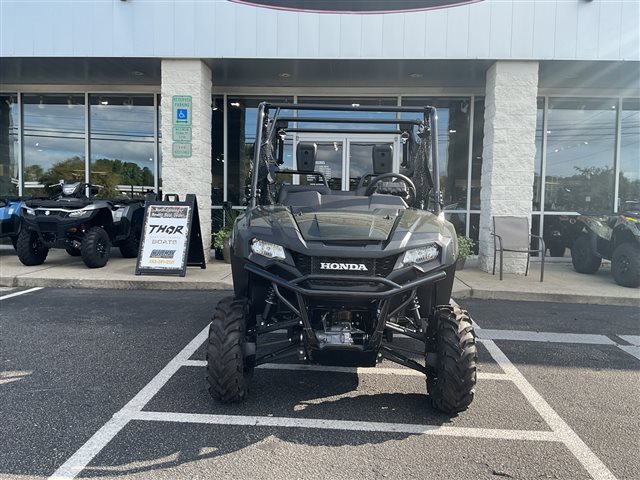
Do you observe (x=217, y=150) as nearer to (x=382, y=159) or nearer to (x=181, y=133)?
(x=181, y=133)

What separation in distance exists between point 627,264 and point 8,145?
13549 mm

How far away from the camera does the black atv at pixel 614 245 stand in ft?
24.9

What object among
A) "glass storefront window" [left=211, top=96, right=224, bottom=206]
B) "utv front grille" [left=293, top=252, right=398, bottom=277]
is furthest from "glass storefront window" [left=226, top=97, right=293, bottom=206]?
"utv front grille" [left=293, top=252, right=398, bottom=277]

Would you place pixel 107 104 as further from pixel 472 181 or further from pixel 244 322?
pixel 244 322

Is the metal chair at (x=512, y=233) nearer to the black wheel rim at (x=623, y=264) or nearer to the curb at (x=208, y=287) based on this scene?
the black wheel rim at (x=623, y=264)

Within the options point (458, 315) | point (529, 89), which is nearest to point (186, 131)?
point (529, 89)

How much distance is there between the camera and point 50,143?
38.8 feet

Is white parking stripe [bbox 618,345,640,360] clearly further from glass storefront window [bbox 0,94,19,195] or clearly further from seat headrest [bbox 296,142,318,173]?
glass storefront window [bbox 0,94,19,195]

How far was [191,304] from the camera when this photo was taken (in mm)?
6402

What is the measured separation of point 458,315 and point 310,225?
3.81 ft

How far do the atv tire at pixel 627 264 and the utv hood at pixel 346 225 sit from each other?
5.82 metres

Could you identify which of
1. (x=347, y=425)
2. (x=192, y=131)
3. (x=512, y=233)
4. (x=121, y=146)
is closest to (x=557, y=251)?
(x=512, y=233)

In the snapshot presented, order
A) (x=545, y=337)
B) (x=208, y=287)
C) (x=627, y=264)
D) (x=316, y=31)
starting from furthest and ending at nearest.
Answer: (x=316, y=31) < (x=627, y=264) < (x=208, y=287) < (x=545, y=337)

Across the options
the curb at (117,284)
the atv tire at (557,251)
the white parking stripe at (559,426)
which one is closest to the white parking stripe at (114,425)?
the white parking stripe at (559,426)
